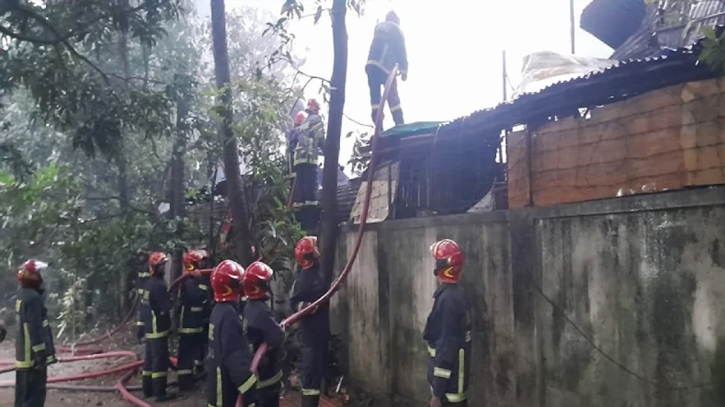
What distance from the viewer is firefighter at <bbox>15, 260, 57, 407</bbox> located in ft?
23.5

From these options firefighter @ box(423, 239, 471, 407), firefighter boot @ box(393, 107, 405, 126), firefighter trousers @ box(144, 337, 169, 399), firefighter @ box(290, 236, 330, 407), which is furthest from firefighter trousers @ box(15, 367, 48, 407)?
firefighter boot @ box(393, 107, 405, 126)

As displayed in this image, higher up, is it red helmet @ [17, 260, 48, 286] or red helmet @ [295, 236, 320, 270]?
red helmet @ [295, 236, 320, 270]

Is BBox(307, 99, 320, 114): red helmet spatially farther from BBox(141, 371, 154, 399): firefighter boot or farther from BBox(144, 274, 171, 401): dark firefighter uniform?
BBox(141, 371, 154, 399): firefighter boot

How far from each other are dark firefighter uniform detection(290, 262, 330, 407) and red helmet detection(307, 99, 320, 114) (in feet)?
10.7

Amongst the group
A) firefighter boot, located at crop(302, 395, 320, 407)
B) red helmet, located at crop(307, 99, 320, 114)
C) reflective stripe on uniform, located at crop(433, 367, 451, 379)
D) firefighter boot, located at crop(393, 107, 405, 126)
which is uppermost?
red helmet, located at crop(307, 99, 320, 114)

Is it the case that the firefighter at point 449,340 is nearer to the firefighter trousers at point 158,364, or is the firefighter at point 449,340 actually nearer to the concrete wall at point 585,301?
the concrete wall at point 585,301

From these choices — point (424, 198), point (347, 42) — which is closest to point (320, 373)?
point (424, 198)

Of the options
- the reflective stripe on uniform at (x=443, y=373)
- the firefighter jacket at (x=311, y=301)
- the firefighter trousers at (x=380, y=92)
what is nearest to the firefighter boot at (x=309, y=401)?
the firefighter jacket at (x=311, y=301)

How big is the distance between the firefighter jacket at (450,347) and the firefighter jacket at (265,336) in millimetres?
1420

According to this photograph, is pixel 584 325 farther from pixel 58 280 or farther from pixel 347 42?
pixel 58 280

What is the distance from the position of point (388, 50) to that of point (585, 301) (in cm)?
533

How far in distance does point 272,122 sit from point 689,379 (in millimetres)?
6162

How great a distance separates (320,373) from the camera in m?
6.60

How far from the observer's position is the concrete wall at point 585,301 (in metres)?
4.04
